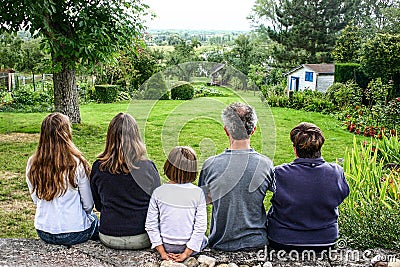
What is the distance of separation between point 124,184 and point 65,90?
664cm

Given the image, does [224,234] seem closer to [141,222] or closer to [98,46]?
[141,222]

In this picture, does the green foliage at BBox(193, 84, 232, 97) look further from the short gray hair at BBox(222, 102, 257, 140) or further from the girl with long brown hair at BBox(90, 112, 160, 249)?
the girl with long brown hair at BBox(90, 112, 160, 249)

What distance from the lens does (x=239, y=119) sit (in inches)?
103

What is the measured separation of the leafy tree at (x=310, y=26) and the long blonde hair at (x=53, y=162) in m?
23.8

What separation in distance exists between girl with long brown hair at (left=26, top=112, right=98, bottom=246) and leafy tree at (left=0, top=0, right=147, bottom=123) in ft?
15.3

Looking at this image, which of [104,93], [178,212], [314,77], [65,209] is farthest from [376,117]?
[104,93]

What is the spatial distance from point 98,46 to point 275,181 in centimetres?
590

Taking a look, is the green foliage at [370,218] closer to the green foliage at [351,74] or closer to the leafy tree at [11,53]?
the green foliage at [351,74]

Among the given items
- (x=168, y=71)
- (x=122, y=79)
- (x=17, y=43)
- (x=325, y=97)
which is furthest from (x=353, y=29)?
(x=168, y=71)

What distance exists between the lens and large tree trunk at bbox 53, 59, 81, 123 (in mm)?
8758

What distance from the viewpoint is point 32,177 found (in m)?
2.73

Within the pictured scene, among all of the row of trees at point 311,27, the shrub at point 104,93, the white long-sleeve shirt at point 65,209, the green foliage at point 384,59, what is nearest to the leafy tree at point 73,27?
the white long-sleeve shirt at point 65,209

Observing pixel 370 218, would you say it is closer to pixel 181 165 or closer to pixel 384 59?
pixel 181 165

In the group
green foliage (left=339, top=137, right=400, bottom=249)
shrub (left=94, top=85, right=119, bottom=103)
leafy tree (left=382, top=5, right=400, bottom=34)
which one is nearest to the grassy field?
green foliage (left=339, top=137, right=400, bottom=249)
